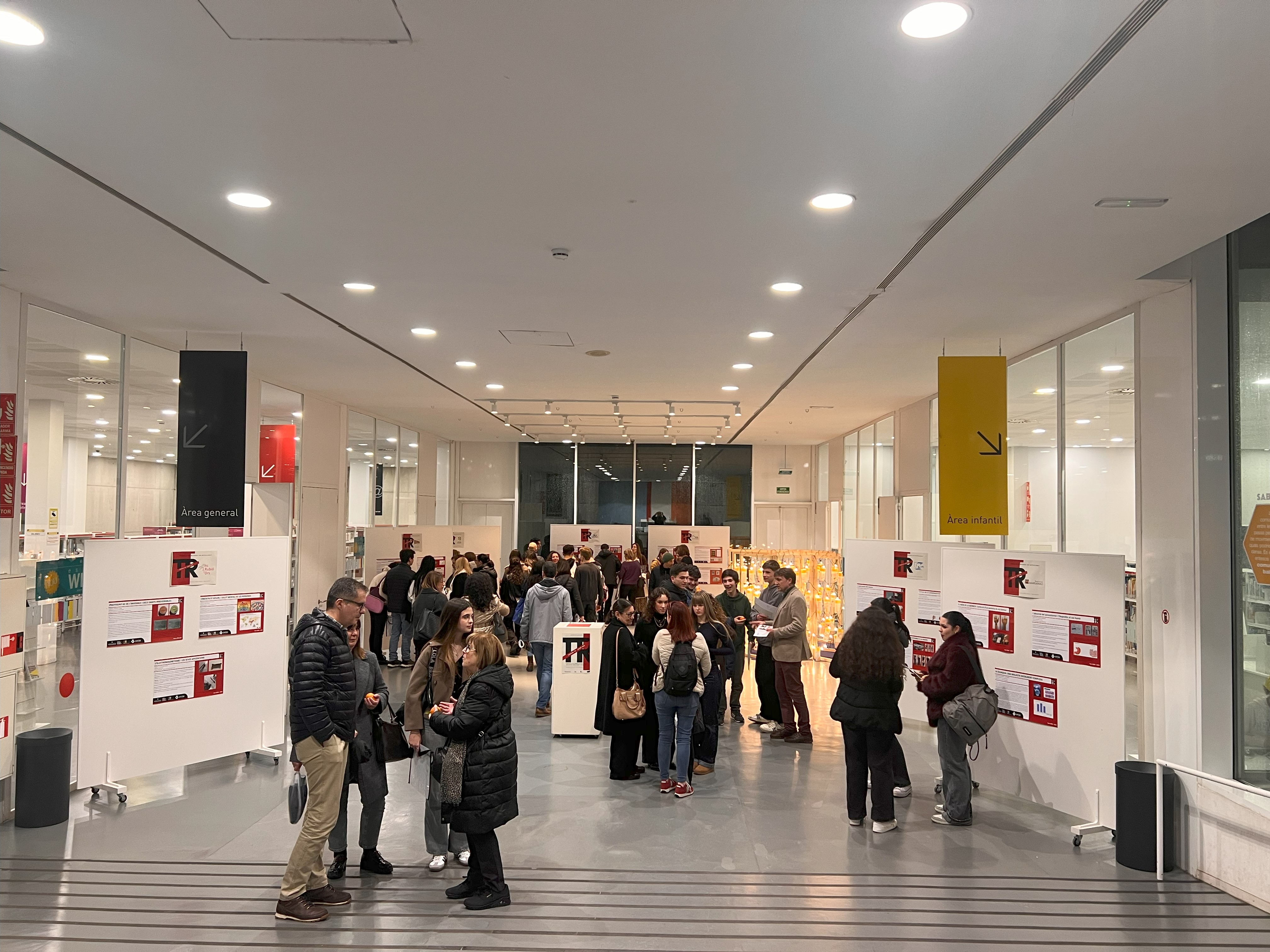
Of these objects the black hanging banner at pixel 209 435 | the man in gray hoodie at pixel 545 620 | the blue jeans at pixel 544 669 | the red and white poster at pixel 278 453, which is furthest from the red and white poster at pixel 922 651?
the red and white poster at pixel 278 453

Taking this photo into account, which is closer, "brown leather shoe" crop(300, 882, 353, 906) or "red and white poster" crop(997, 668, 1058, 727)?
"brown leather shoe" crop(300, 882, 353, 906)

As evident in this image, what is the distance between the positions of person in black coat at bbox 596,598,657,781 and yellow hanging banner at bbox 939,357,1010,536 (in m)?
2.84

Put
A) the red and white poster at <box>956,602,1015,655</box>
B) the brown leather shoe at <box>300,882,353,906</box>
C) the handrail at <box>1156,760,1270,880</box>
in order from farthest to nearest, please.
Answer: the red and white poster at <box>956,602,1015,655</box> < the handrail at <box>1156,760,1270,880</box> < the brown leather shoe at <box>300,882,353,906</box>

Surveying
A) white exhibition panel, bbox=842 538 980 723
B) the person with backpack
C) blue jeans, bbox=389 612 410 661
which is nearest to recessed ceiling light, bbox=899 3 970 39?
Result: the person with backpack

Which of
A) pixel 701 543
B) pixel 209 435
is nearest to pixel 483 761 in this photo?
pixel 209 435

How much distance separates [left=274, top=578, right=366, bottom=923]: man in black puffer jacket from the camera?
4.66 meters

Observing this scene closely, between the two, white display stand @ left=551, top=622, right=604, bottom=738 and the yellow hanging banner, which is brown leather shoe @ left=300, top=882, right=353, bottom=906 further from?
the yellow hanging banner

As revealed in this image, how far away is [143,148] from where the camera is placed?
4.21 metres

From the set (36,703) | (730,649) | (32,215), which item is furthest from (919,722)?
(32,215)

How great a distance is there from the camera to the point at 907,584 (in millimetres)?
9125

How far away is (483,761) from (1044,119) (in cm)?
401

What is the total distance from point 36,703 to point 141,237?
3917mm

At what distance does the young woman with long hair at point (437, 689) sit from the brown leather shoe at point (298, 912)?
0.80 metres

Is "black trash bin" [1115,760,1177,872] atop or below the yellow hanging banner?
below
